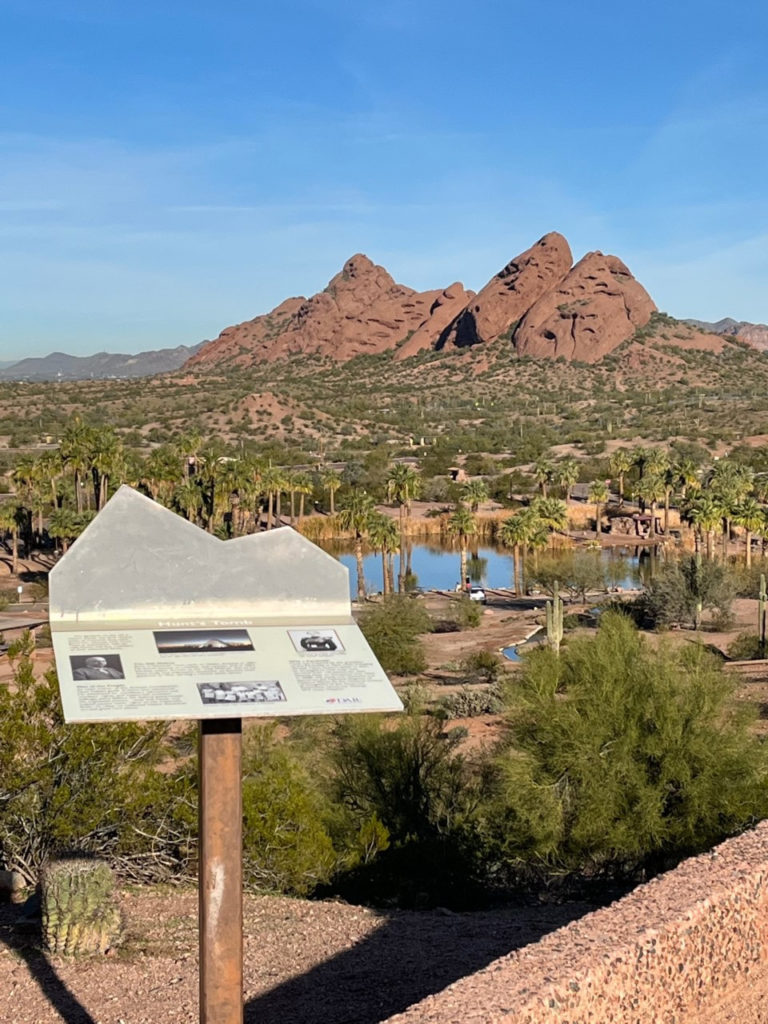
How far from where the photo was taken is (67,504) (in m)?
65.1

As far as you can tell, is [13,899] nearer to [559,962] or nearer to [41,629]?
[559,962]

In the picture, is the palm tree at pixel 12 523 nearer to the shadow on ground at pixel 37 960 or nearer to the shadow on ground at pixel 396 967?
the shadow on ground at pixel 37 960

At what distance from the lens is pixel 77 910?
9562mm

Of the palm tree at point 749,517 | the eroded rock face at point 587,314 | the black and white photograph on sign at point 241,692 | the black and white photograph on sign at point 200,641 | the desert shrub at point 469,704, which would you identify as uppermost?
the eroded rock face at point 587,314

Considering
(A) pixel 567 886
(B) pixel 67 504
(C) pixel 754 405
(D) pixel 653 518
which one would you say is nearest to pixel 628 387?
(C) pixel 754 405

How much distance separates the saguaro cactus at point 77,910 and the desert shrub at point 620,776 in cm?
546

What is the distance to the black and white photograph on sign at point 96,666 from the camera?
6.30 m

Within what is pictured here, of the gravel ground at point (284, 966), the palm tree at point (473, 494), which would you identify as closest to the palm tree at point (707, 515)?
the palm tree at point (473, 494)

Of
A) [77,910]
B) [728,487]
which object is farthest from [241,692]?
[728,487]

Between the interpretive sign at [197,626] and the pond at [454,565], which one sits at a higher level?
the interpretive sign at [197,626]

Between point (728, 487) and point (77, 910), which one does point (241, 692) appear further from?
point (728, 487)

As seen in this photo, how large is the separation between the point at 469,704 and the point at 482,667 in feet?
24.2

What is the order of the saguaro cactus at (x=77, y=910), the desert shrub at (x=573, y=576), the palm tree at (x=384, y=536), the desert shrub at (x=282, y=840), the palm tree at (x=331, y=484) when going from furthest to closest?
the palm tree at (x=331, y=484), the desert shrub at (x=573, y=576), the palm tree at (x=384, y=536), the desert shrub at (x=282, y=840), the saguaro cactus at (x=77, y=910)

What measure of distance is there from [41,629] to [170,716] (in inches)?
1356
